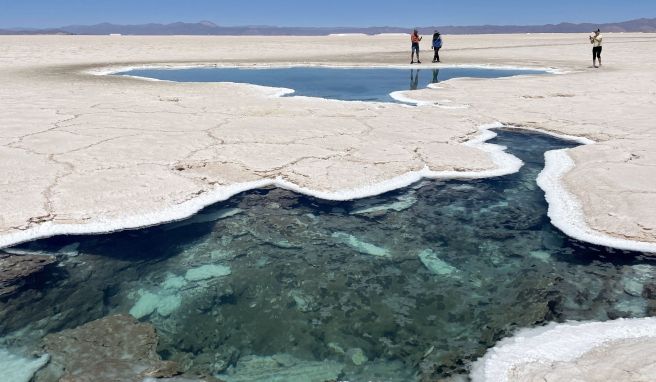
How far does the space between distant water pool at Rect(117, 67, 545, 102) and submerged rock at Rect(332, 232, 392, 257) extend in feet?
22.4

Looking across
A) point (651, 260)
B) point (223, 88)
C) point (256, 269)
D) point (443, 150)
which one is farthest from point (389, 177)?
point (223, 88)

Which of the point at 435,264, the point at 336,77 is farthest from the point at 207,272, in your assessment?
the point at 336,77

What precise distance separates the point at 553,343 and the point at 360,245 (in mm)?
1554

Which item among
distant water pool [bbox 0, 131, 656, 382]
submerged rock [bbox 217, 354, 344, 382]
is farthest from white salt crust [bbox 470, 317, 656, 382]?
submerged rock [bbox 217, 354, 344, 382]

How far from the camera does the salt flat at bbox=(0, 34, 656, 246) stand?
13.6ft

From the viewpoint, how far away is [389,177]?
16.3ft

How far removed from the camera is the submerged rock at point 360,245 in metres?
3.65

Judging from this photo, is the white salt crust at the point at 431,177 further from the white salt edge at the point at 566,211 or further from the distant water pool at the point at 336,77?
the distant water pool at the point at 336,77

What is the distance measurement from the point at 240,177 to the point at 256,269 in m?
1.70

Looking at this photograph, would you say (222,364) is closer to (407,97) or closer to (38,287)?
(38,287)

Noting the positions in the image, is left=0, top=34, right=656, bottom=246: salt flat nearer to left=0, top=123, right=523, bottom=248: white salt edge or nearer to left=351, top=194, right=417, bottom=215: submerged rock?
left=0, top=123, right=523, bottom=248: white salt edge

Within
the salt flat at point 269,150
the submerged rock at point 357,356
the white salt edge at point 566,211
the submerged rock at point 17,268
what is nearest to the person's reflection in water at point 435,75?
the salt flat at point 269,150

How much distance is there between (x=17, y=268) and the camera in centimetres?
332

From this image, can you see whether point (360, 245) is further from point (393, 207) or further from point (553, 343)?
point (553, 343)
